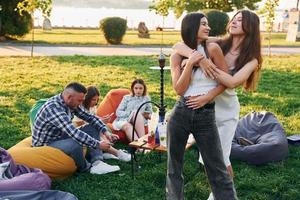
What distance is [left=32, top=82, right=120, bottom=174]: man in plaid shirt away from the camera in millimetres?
4883

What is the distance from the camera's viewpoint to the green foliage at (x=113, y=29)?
23.2 meters

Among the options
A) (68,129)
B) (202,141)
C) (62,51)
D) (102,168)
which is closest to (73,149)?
(68,129)

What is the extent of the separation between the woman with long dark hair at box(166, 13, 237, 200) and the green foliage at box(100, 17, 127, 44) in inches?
778

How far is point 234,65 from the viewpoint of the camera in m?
3.87

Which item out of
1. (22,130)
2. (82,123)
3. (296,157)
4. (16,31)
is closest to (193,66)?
(82,123)

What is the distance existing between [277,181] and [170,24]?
153ft

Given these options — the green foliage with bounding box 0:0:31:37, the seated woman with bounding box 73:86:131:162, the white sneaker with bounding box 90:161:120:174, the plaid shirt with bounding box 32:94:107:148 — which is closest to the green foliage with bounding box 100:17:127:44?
the green foliage with bounding box 0:0:31:37

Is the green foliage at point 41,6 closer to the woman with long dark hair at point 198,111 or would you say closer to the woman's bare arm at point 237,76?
the woman with long dark hair at point 198,111

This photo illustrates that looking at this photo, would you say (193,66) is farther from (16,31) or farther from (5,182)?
(16,31)

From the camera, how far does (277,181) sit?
17.0 feet

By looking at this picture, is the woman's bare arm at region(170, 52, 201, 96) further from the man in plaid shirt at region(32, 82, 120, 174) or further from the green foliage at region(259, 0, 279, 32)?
the green foliage at region(259, 0, 279, 32)

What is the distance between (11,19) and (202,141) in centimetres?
2127

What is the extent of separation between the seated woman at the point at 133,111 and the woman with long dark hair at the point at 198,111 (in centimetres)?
251

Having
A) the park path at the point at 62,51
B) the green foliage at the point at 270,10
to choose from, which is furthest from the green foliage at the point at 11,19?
the green foliage at the point at 270,10
